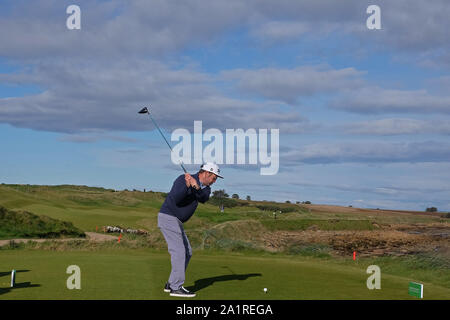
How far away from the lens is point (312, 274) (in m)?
14.3

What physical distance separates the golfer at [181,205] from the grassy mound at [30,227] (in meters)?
28.3

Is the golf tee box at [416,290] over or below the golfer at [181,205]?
below

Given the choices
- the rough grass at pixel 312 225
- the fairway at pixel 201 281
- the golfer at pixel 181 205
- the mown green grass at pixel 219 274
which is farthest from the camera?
the rough grass at pixel 312 225

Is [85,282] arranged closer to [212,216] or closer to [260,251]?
[260,251]

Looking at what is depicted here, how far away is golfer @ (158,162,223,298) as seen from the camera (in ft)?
34.3

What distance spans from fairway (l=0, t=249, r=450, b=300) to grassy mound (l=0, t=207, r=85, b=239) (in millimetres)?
22186

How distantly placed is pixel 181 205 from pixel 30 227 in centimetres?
3258

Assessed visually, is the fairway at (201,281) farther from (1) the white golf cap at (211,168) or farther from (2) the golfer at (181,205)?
(1) the white golf cap at (211,168)

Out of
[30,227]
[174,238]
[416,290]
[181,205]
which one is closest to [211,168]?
[181,205]

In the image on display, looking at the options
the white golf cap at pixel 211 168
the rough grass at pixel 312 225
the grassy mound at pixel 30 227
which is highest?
the white golf cap at pixel 211 168

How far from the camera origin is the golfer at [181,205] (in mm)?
10461

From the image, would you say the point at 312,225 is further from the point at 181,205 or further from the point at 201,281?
the point at 181,205

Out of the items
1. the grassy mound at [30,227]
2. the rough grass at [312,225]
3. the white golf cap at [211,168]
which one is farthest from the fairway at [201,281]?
the rough grass at [312,225]
